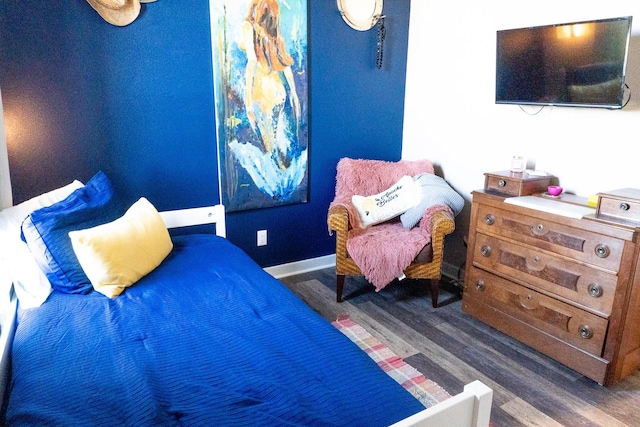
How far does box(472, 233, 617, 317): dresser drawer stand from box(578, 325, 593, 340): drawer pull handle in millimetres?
95

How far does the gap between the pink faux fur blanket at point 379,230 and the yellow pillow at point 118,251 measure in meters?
1.21

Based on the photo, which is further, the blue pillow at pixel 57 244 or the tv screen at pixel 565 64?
the tv screen at pixel 565 64

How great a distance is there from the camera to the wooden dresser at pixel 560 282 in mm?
1979

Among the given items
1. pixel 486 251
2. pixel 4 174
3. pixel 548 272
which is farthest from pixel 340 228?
pixel 4 174

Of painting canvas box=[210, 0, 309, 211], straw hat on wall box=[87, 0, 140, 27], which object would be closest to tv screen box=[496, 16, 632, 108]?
painting canvas box=[210, 0, 309, 211]

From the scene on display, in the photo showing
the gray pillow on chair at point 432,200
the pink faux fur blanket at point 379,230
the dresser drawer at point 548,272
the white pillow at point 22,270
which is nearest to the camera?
the white pillow at point 22,270

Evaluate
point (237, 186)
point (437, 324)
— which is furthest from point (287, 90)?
point (437, 324)

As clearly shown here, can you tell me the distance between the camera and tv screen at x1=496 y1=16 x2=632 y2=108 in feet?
6.68

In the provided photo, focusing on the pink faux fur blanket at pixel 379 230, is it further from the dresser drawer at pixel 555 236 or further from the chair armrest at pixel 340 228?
the dresser drawer at pixel 555 236

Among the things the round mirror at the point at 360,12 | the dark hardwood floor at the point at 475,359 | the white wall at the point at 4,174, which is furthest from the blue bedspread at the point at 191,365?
the round mirror at the point at 360,12

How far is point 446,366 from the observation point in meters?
2.24

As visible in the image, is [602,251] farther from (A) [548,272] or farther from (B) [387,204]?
(B) [387,204]

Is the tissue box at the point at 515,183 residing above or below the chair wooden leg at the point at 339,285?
above

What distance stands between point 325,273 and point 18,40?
2.35 m
